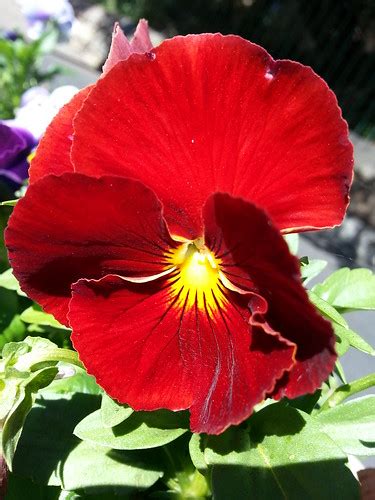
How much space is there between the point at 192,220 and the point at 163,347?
0.29 feet

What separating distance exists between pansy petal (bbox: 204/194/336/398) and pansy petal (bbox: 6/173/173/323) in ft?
0.14

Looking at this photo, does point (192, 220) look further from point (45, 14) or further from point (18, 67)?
point (18, 67)

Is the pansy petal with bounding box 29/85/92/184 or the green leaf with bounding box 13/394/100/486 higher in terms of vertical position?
the pansy petal with bounding box 29/85/92/184

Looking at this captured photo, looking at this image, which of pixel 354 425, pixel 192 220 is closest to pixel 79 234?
pixel 192 220

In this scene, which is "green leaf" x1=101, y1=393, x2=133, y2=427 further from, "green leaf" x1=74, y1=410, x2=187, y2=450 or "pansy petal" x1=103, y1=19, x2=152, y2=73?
"pansy petal" x1=103, y1=19, x2=152, y2=73

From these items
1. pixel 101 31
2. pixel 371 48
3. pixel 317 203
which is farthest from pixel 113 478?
pixel 101 31

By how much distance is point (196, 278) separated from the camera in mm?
462

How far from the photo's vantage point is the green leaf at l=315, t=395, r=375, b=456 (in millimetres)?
541

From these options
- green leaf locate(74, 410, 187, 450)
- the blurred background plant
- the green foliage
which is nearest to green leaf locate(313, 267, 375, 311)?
green leaf locate(74, 410, 187, 450)

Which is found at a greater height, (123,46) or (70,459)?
(123,46)

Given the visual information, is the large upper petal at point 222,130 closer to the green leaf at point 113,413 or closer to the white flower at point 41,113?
the green leaf at point 113,413

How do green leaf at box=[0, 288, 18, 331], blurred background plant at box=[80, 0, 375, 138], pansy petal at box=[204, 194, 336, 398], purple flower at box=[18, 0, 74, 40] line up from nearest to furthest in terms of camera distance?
pansy petal at box=[204, 194, 336, 398] → green leaf at box=[0, 288, 18, 331] → purple flower at box=[18, 0, 74, 40] → blurred background plant at box=[80, 0, 375, 138]

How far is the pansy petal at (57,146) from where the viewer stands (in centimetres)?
44

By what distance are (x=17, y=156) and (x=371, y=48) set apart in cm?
307
